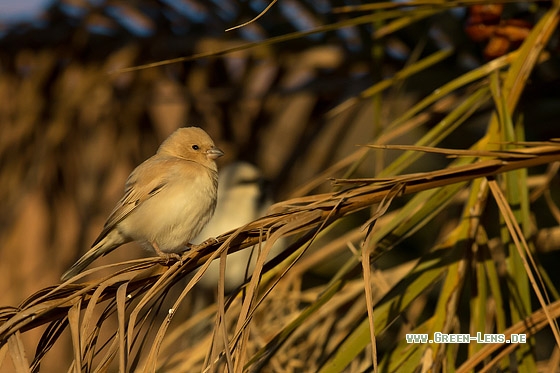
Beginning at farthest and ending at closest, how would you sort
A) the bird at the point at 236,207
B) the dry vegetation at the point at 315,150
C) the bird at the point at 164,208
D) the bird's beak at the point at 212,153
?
the bird at the point at 236,207, the bird's beak at the point at 212,153, the bird at the point at 164,208, the dry vegetation at the point at 315,150

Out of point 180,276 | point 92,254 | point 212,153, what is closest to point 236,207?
point 212,153

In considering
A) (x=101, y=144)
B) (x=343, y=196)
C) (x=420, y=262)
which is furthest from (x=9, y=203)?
(x=343, y=196)

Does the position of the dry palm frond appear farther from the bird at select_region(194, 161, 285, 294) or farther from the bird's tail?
the bird at select_region(194, 161, 285, 294)

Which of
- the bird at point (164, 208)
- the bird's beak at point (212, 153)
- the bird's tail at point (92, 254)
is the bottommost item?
the bird's tail at point (92, 254)

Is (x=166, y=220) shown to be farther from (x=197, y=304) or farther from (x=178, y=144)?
(x=197, y=304)

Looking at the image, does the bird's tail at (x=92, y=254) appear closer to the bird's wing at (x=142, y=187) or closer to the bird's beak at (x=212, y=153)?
the bird's wing at (x=142, y=187)

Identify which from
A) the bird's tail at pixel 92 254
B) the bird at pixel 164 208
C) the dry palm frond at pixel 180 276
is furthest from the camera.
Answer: the bird at pixel 164 208

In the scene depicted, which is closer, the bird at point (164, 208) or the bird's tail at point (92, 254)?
the bird's tail at point (92, 254)

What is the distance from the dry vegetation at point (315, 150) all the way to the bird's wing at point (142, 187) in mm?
320

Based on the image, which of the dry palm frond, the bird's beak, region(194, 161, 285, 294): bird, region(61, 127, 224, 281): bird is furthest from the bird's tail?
region(194, 161, 285, 294): bird

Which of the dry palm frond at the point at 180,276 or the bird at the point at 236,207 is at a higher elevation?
the bird at the point at 236,207

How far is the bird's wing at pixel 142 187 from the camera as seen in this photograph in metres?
3.00

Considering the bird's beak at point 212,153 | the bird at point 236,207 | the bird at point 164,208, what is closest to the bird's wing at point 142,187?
the bird at point 164,208

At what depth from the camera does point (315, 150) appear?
5.01 metres
